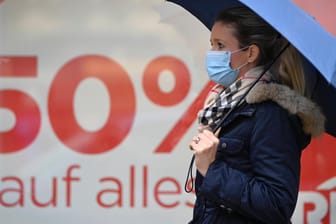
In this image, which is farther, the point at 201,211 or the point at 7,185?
the point at 7,185

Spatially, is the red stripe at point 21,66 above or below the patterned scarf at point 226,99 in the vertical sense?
above

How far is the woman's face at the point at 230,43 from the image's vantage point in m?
1.71

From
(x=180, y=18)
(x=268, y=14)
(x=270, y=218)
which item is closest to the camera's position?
(x=268, y=14)

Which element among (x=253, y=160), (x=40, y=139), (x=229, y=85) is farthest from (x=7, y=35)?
(x=253, y=160)

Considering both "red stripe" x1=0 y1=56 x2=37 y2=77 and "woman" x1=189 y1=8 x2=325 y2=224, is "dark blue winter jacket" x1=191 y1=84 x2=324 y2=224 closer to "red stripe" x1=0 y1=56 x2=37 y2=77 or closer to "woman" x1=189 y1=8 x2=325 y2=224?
"woman" x1=189 y1=8 x2=325 y2=224

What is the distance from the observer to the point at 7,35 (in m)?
3.04

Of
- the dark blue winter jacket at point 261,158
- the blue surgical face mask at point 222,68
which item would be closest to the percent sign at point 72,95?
the blue surgical face mask at point 222,68

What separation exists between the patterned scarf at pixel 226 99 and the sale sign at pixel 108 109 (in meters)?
1.25

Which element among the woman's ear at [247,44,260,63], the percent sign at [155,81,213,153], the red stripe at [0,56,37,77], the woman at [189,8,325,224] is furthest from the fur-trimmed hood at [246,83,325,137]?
the red stripe at [0,56,37,77]

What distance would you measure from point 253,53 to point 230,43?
3.0 inches

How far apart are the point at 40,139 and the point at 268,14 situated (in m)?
1.86

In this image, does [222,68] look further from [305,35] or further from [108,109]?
[108,109]

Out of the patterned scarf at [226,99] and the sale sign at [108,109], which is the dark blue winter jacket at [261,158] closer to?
the patterned scarf at [226,99]

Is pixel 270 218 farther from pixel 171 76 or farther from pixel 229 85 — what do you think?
pixel 171 76
